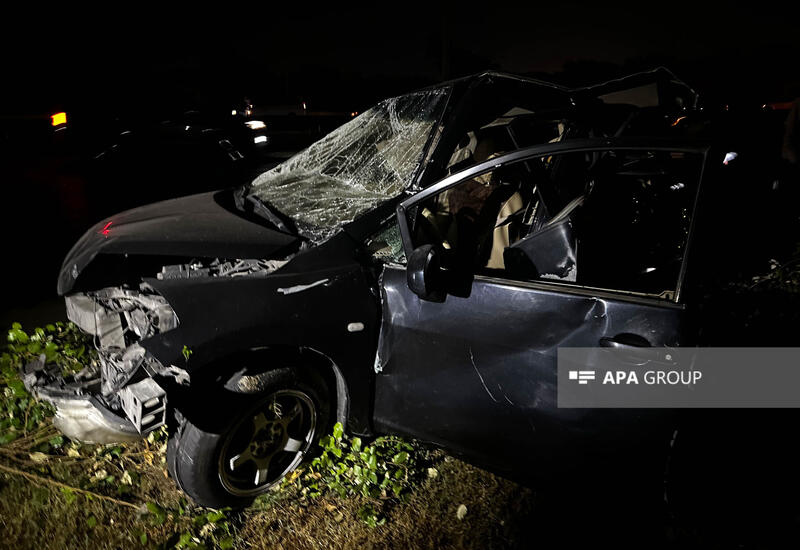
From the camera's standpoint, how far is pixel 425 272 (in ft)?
5.79

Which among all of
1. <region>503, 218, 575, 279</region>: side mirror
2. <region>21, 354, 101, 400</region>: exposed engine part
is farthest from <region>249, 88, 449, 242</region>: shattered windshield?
<region>21, 354, 101, 400</region>: exposed engine part

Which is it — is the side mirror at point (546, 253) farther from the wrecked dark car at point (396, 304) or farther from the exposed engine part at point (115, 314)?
the exposed engine part at point (115, 314)

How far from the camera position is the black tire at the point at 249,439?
2.03 metres

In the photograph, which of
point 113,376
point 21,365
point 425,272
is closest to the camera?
point 425,272

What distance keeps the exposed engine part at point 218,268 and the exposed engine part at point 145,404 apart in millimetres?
574

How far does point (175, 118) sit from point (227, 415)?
5766 mm

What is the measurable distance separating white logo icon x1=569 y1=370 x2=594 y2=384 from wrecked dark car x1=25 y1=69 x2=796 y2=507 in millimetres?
101

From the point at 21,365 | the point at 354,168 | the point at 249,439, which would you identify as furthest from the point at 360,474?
the point at 21,365

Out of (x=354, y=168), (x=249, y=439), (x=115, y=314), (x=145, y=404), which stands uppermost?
(x=354, y=168)

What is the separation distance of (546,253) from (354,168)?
1.23 m

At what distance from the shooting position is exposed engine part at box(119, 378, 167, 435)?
1829 mm

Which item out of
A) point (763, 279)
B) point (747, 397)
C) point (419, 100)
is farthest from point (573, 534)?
point (763, 279)

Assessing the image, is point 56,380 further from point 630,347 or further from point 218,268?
point 630,347

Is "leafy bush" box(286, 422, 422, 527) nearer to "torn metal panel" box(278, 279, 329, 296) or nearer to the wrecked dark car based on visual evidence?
the wrecked dark car
